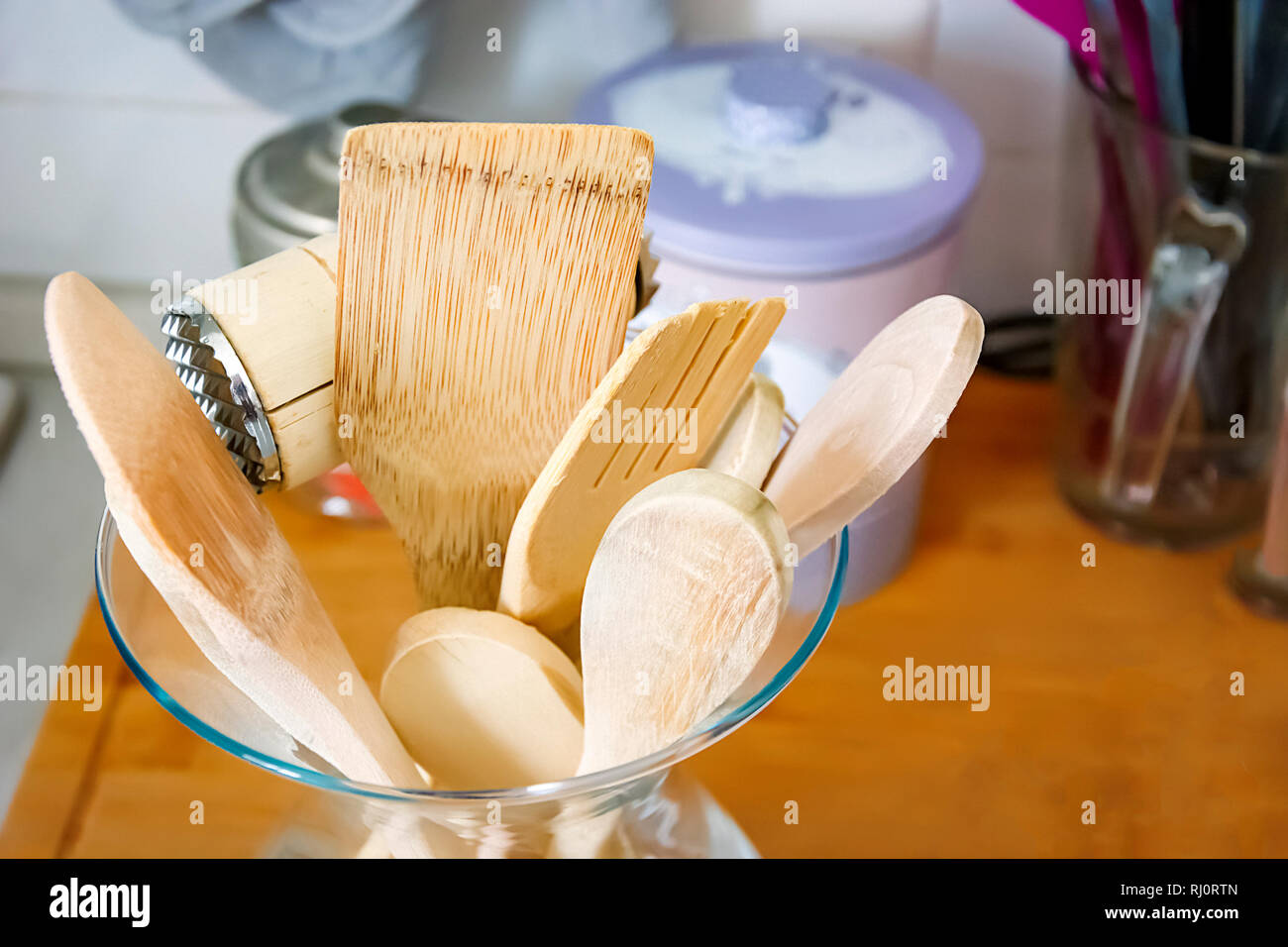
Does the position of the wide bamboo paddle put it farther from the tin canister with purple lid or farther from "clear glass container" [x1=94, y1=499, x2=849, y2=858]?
the tin canister with purple lid

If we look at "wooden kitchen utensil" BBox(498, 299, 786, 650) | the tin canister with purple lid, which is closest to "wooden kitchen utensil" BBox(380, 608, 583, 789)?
"wooden kitchen utensil" BBox(498, 299, 786, 650)

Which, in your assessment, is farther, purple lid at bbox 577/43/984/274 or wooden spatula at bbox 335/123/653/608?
purple lid at bbox 577/43/984/274

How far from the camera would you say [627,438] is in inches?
8.2

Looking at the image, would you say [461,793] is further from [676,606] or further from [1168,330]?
[1168,330]

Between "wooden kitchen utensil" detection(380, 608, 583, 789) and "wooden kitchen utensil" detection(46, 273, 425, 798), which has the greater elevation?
"wooden kitchen utensil" detection(46, 273, 425, 798)

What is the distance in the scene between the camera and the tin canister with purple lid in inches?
14.1

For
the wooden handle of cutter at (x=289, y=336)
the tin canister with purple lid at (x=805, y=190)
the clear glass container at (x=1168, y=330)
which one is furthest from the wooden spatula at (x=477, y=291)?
the clear glass container at (x=1168, y=330)

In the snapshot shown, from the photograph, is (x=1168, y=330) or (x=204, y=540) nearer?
(x=204, y=540)

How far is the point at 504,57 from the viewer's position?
0.45m

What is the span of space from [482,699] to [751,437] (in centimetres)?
7

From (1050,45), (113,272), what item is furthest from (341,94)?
(1050,45)

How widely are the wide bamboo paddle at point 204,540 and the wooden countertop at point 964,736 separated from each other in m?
0.08

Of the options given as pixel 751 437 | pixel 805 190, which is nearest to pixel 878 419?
pixel 751 437

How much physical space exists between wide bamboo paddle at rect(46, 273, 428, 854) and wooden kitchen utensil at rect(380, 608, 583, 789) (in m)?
0.01
